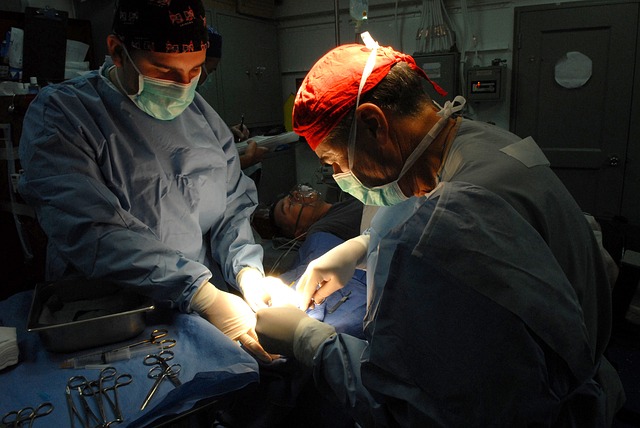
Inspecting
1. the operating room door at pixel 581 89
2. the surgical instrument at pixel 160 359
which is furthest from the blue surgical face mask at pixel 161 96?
the operating room door at pixel 581 89

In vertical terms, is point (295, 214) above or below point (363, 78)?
below

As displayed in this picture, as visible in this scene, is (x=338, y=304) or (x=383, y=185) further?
(x=338, y=304)

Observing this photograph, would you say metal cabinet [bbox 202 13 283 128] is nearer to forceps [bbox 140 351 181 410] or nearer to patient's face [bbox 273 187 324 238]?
patient's face [bbox 273 187 324 238]

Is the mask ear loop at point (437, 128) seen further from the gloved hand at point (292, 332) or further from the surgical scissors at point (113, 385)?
the surgical scissors at point (113, 385)

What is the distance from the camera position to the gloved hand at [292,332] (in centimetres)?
122

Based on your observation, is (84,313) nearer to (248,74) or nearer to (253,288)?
(253,288)

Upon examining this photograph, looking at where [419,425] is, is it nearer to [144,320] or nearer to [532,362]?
[532,362]

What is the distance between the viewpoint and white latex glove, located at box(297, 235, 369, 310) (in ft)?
5.56

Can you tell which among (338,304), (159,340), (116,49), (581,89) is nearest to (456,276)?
(159,340)

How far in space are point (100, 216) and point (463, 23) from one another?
146 inches

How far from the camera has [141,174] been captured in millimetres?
1646

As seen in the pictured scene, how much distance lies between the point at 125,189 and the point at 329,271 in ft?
2.53

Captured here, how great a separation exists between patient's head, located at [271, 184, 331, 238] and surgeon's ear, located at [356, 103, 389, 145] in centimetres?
199

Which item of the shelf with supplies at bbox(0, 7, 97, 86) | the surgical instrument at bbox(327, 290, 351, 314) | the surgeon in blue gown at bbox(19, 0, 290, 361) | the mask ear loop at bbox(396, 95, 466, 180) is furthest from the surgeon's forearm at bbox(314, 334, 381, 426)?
the shelf with supplies at bbox(0, 7, 97, 86)
